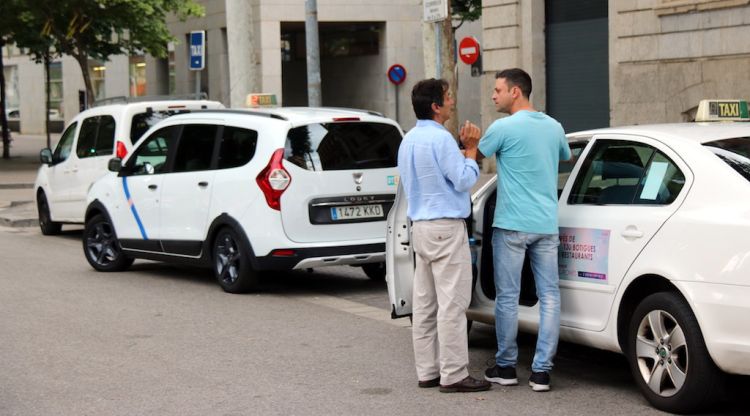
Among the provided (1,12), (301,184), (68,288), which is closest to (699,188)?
(301,184)

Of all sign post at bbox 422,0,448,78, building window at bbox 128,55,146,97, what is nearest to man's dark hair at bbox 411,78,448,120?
sign post at bbox 422,0,448,78

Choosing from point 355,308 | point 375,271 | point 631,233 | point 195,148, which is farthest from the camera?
point 375,271

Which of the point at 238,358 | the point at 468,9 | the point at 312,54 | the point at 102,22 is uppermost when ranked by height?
the point at 468,9

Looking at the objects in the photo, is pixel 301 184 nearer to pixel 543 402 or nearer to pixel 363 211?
pixel 363 211

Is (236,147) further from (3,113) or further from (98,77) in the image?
(98,77)

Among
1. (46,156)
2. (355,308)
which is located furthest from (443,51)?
(355,308)

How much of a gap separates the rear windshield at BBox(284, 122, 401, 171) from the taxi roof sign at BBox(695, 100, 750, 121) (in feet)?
13.5

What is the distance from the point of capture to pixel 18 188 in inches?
1064

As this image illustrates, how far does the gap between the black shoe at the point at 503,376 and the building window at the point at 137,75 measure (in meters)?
45.8

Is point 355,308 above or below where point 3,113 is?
below

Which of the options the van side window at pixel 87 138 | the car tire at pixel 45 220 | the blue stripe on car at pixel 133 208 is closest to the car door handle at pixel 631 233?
the blue stripe on car at pixel 133 208

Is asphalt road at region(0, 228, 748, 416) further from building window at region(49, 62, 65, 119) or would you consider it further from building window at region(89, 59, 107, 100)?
building window at region(49, 62, 65, 119)

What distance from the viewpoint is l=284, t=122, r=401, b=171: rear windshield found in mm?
10453

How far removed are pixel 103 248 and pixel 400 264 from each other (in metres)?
6.19
